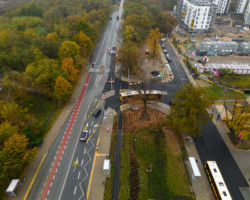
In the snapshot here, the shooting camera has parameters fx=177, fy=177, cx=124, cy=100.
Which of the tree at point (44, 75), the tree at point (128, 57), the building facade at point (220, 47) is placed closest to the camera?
the tree at point (44, 75)

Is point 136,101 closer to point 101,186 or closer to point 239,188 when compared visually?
point 101,186

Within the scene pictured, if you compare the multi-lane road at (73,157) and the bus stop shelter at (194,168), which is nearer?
the multi-lane road at (73,157)

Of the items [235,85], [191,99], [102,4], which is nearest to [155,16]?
[102,4]

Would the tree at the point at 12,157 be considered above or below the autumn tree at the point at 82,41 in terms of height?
below

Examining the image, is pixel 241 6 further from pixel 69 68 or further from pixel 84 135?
pixel 84 135

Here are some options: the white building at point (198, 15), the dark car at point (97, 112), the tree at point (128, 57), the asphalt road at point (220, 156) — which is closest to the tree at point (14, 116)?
the dark car at point (97, 112)

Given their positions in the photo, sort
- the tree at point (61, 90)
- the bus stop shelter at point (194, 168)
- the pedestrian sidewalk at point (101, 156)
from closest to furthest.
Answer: the pedestrian sidewalk at point (101, 156)
the bus stop shelter at point (194, 168)
the tree at point (61, 90)

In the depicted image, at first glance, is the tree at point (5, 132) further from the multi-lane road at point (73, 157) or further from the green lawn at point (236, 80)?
the green lawn at point (236, 80)
